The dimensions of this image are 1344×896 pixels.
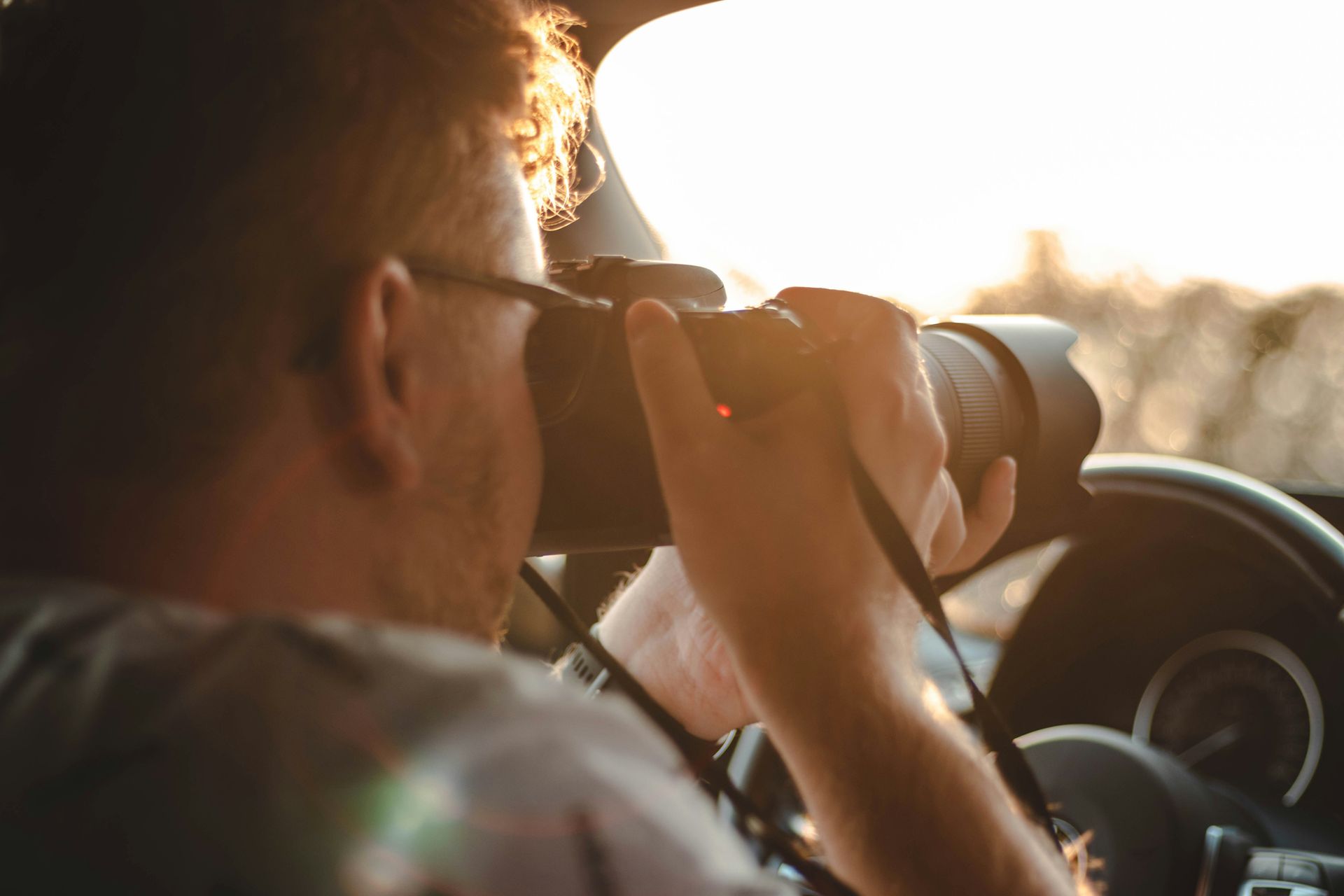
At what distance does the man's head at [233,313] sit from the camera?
53 centimetres

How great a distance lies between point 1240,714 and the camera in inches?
49.3

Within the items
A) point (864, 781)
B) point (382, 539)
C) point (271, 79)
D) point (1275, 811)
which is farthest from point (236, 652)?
point (1275, 811)

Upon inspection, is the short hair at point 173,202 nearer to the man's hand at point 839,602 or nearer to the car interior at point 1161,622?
the man's hand at point 839,602

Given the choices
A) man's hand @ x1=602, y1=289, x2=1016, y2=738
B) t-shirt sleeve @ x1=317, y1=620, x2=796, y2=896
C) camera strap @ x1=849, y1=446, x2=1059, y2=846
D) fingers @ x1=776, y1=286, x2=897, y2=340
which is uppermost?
fingers @ x1=776, y1=286, x2=897, y2=340

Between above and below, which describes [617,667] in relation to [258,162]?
below

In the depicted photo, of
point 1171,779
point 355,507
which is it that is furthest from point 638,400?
point 1171,779

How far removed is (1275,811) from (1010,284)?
2.81 ft

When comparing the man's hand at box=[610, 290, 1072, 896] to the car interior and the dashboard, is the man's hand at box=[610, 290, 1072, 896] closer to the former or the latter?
the car interior

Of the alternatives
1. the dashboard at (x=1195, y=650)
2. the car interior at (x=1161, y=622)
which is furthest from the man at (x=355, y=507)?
the dashboard at (x=1195, y=650)

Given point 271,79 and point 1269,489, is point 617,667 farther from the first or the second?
point 1269,489

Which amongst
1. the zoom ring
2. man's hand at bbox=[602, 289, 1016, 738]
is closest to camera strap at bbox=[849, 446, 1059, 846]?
man's hand at bbox=[602, 289, 1016, 738]

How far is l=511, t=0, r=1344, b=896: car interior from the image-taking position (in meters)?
1.11

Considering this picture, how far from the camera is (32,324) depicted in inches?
21.4

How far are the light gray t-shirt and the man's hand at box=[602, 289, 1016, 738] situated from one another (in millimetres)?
575
